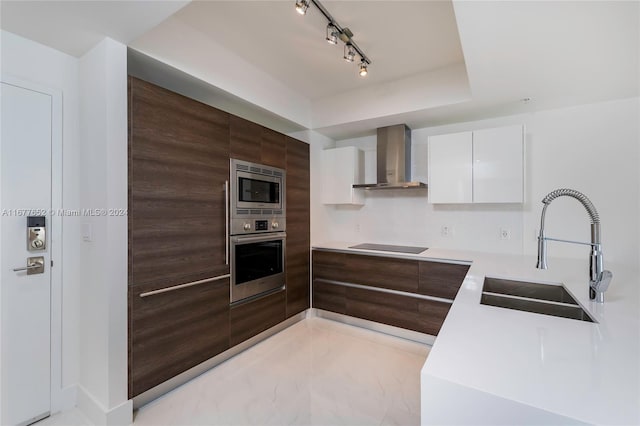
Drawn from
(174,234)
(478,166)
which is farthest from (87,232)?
(478,166)

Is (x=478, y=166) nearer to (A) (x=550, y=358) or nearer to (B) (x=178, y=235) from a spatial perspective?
(A) (x=550, y=358)

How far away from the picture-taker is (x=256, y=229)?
2658mm

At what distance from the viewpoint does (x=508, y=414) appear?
0.62 meters

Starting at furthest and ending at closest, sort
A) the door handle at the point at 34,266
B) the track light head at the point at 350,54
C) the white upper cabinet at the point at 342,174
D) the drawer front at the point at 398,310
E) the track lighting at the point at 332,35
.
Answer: the white upper cabinet at the point at 342,174
the drawer front at the point at 398,310
the track light head at the point at 350,54
the track lighting at the point at 332,35
the door handle at the point at 34,266

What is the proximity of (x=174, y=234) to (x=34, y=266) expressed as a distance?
783 millimetres

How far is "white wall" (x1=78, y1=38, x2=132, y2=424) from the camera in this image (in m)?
1.68

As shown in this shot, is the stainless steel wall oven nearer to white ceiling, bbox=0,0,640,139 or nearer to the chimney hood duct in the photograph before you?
white ceiling, bbox=0,0,640,139

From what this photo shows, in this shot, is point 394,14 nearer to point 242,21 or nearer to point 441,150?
point 242,21

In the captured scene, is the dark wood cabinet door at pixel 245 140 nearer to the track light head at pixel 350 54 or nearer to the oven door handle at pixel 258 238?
the oven door handle at pixel 258 238

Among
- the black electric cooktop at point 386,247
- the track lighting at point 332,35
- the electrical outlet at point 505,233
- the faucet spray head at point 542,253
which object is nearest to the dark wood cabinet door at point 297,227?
the black electric cooktop at point 386,247

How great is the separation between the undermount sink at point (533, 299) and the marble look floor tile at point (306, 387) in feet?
3.00

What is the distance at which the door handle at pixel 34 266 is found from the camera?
172 centimetres

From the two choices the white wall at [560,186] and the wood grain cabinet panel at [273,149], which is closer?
the white wall at [560,186]

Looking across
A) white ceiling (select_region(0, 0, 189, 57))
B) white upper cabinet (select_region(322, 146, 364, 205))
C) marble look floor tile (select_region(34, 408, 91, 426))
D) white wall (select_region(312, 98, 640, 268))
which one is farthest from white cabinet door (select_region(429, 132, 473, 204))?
marble look floor tile (select_region(34, 408, 91, 426))
